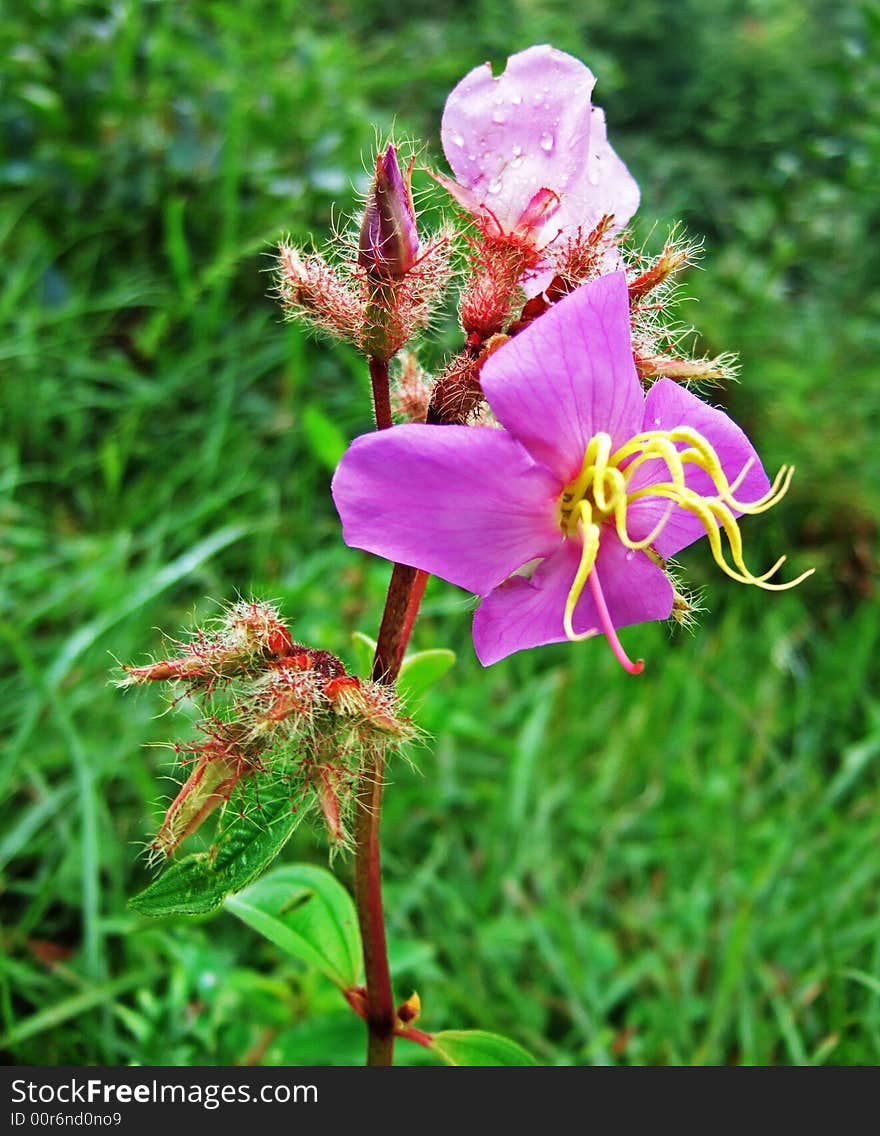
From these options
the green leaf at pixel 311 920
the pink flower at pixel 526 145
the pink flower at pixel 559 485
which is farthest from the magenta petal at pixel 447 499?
the green leaf at pixel 311 920

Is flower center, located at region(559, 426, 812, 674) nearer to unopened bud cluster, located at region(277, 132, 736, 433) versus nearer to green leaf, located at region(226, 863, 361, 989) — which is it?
unopened bud cluster, located at region(277, 132, 736, 433)

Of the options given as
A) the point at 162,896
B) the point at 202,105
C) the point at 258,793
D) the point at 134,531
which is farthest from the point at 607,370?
the point at 202,105

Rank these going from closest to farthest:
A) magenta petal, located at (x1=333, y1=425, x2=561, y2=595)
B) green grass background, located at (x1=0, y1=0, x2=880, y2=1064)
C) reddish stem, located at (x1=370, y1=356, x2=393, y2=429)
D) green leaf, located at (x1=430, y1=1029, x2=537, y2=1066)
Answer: magenta petal, located at (x1=333, y1=425, x2=561, y2=595) < reddish stem, located at (x1=370, y1=356, x2=393, y2=429) < green leaf, located at (x1=430, y1=1029, x2=537, y2=1066) < green grass background, located at (x1=0, y1=0, x2=880, y2=1064)

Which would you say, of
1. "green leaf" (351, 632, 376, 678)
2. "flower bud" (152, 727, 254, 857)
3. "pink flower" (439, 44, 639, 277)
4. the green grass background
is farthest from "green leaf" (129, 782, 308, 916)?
"pink flower" (439, 44, 639, 277)

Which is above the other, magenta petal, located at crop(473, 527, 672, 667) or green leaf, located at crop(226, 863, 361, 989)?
magenta petal, located at crop(473, 527, 672, 667)

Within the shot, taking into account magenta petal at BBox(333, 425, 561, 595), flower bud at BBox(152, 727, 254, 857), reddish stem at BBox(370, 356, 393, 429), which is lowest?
flower bud at BBox(152, 727, 254, 857)

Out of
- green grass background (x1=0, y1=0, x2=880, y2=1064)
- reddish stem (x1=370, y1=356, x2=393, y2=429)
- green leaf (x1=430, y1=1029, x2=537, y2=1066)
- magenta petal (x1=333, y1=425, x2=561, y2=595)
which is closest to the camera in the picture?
magenta petal (x1=333, y1=425, x2=561, y2=595)

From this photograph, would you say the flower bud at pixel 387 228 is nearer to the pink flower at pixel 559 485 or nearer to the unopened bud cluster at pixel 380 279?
the unopened bud cluster at pixel 380 279

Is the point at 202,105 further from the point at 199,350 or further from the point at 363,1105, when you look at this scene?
the point at 363,1105
